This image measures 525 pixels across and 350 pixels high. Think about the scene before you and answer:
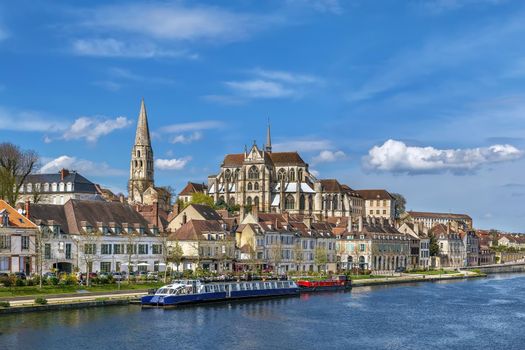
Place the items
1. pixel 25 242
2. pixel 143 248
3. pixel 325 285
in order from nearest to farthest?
1. pixel 25 242
2. pixel 143 248
3. pixel 325 285

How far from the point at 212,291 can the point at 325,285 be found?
22908 mm

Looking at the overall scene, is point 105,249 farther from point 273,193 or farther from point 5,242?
point 273,193

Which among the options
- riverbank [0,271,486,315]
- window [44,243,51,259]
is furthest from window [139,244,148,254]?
riverbank [0,271,486,315]

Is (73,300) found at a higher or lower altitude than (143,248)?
lower

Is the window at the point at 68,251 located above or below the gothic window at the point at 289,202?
below

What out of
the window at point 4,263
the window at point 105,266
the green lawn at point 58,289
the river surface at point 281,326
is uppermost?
the window at point 4,263

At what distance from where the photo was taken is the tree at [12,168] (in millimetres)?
104188

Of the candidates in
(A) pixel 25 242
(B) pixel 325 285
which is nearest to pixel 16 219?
(A) pixel 25 242

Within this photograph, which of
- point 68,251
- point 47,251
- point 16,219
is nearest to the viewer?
point 16,219

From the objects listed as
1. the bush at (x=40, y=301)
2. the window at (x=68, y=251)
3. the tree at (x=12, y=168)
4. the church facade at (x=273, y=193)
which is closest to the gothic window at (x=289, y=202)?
the church facade at (x=273, y=193)

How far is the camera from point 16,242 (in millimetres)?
75938

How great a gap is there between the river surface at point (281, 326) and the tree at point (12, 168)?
4349cm

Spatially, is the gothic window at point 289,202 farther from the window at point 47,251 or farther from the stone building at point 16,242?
the stone building at point 16,242

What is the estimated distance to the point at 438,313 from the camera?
235 ft
